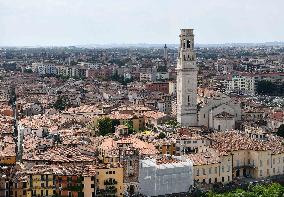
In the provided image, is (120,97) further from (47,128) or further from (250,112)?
(47,128)

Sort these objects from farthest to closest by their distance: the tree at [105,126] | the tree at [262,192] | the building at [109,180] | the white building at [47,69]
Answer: the white building at [47,69]
the tree at [105,126]
the building at [109,180]
the tree at [262,192]

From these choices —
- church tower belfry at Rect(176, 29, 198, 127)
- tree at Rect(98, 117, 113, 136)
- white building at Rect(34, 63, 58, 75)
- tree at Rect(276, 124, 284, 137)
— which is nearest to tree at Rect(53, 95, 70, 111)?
tree at Rect(98, 117, 113, 136)

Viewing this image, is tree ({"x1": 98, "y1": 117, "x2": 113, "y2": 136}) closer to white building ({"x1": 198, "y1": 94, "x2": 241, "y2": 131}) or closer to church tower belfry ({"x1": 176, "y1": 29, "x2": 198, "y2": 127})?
church tower belfry ({"x1": 176, "y1": 29, "x2": 198, "y2": 127})

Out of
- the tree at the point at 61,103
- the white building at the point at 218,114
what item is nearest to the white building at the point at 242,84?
the tree at the point at 61,103

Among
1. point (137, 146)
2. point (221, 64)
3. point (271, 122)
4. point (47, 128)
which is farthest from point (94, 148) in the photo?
point (221, 64)

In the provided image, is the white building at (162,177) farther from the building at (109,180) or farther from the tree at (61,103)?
the tree at (61,103)

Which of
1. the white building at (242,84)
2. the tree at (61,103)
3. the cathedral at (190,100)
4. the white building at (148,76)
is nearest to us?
the cathedral at (190,100)

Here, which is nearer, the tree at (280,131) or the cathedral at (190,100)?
the tree at (280,131)
